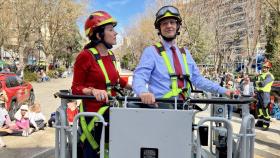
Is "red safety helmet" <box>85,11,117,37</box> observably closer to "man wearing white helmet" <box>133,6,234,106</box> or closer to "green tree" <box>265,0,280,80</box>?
"man wearing white helmet" <box>133,6,234,106</box>

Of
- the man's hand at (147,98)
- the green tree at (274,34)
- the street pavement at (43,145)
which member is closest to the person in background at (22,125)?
the street pavement at (43,145)

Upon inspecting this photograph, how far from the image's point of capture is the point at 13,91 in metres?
13.1

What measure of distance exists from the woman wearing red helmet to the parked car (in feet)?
31.4

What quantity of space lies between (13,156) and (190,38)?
26.4m

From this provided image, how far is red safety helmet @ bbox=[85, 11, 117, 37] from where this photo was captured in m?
3.31

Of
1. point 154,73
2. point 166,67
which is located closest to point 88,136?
point 154,73

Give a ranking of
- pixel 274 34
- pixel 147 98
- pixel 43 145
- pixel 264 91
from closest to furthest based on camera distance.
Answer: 1. pixel 147 98
2. pixel 43 145
3. pixel 264 91
4. pixel 274 34

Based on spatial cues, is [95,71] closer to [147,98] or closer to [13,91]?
[147,98]

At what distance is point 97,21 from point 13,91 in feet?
34.9

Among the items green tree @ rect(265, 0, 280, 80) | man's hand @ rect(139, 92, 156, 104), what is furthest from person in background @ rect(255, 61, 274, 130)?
green tree @ rect(265, 0, 280, 80)

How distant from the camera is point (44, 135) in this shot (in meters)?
9.07

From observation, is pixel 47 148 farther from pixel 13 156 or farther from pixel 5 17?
pixel 5 17

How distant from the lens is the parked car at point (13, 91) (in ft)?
41.1

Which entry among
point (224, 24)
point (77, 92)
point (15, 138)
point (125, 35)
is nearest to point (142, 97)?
point (77, 92)
